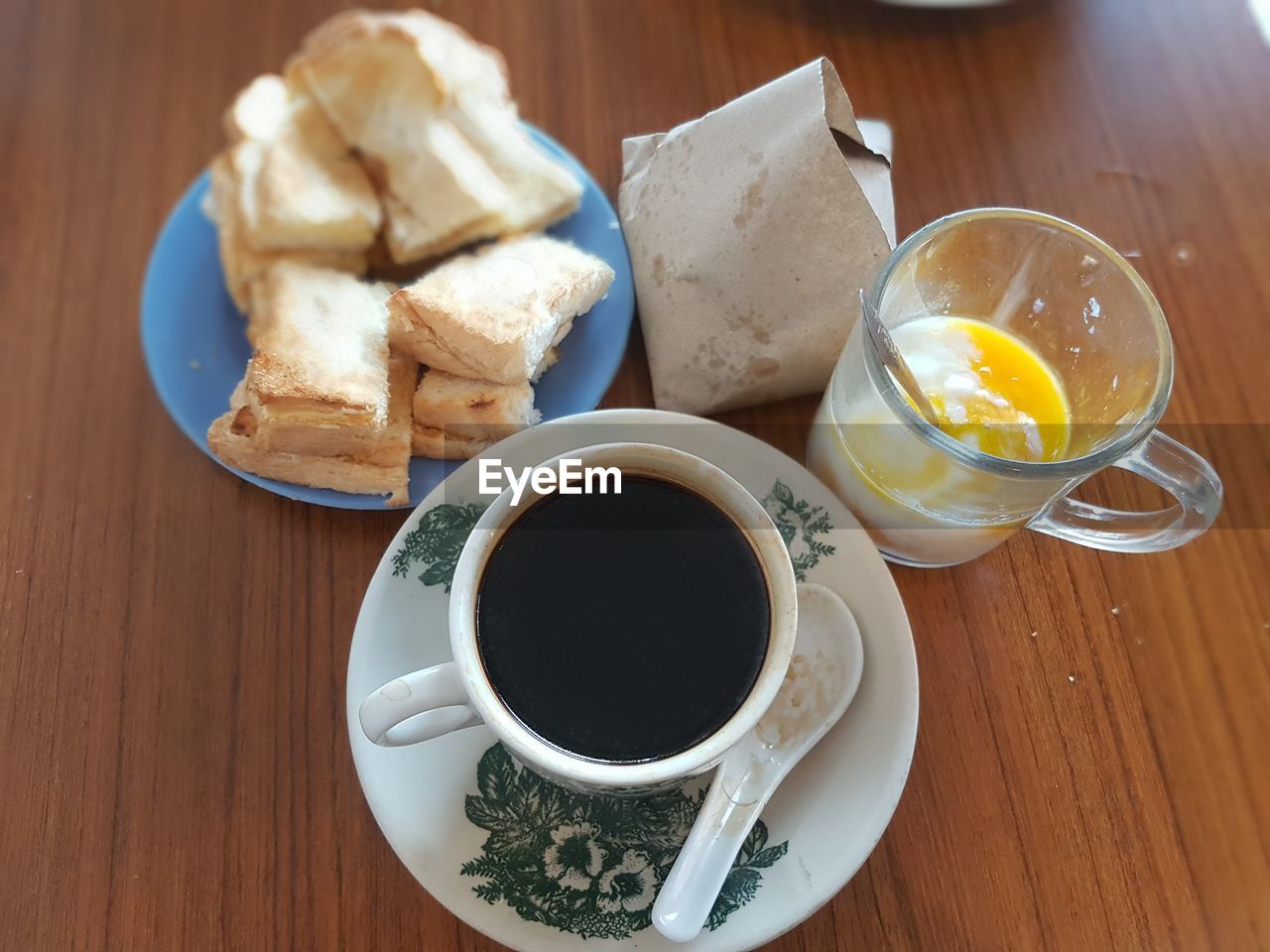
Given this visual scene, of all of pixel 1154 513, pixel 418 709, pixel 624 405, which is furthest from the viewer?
pixel 624 405

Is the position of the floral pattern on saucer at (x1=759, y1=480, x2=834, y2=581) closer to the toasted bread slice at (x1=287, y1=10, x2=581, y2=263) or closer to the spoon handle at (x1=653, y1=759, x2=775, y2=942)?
the spoon handle at (x1=653, y1=759, x2=775, y2=942)

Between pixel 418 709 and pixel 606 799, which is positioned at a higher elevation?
pixel 418 709

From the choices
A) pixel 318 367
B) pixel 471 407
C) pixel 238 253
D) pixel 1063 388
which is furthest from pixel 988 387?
pixel 238 253

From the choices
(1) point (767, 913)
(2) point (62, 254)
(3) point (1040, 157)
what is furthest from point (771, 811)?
(2) point (62, 254)

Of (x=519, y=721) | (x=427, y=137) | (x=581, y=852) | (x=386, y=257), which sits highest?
(x=427, y=137)

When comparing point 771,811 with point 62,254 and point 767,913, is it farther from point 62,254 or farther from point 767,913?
point 62,254

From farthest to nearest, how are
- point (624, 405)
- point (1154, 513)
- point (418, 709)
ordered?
1. point (624, 405)
2. point (1154, 513)
3. point (418, 709)

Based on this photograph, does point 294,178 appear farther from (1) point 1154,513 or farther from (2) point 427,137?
(1) point 1154,513
